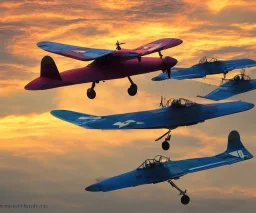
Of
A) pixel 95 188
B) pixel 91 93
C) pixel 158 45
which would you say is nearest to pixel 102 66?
pixel 91 93

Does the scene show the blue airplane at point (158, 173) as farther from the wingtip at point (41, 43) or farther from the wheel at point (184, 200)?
the wingtip at point (41, 43)

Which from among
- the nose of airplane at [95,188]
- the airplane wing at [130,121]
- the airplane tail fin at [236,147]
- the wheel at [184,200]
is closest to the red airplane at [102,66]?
the airplane wing at [130,121]

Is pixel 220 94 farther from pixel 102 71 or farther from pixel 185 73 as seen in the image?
pixel 102 71

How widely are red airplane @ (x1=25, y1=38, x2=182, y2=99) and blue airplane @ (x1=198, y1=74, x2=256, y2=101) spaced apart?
8713 mm

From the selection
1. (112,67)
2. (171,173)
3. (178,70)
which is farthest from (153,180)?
(178,70)

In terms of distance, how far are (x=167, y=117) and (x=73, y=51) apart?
10.1 meters

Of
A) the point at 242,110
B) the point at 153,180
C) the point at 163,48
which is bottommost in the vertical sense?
the point at 153,180

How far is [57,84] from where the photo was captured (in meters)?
82.1

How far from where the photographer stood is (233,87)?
315 ft

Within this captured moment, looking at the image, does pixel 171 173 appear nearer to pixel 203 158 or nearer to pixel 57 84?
pixel 203 158

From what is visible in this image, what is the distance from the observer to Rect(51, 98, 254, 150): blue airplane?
81.9 m

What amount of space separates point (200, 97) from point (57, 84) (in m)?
15.7

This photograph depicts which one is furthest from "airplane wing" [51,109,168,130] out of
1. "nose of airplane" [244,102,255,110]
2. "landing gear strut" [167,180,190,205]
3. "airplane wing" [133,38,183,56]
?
"nose of airplane" [244,102,255,110]

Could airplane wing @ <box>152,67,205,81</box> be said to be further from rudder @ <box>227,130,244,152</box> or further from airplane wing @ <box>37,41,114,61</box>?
airplane wing @ <box>37,41,114,61</box>
